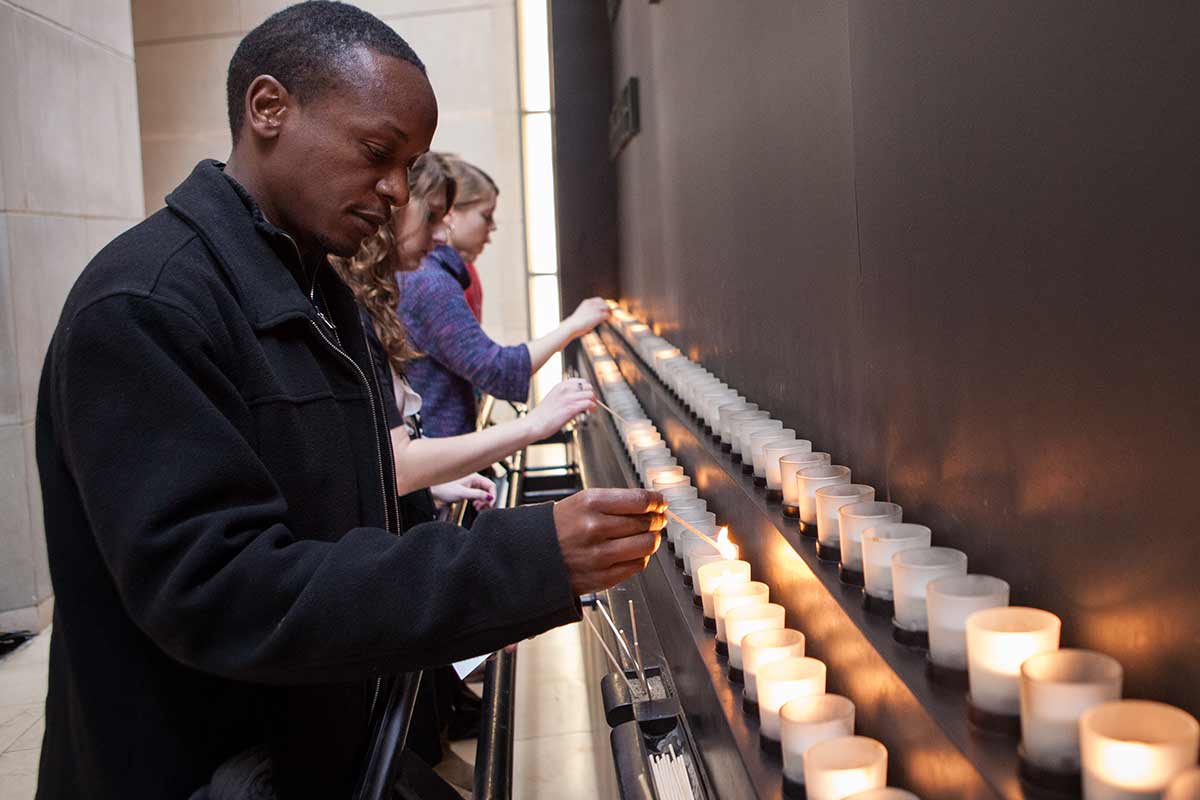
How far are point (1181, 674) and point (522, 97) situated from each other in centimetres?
916

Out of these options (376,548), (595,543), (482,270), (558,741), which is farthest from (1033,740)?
(482,270)

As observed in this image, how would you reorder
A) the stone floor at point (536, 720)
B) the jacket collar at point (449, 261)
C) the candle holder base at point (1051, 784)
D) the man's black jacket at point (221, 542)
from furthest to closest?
the jacket collar at point (449, 261), the stone floor at point (536, 720), the man's black jacket at point (221, 542), the candle holder base at point (1051, 784)

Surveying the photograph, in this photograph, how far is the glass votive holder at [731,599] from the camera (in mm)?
1523

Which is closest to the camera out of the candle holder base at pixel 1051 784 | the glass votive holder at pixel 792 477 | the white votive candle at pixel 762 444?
the candle holder base at pixel 1051 784

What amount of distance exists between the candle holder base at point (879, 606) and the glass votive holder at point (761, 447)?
61 centimetres

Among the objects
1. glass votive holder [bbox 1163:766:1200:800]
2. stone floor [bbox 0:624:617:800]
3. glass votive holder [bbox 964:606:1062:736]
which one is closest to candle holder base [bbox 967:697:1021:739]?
glass votive holder [bbox 964:606:1062:736]

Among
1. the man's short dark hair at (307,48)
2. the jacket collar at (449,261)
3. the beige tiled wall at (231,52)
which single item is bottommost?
the jacket collar at (449,261)

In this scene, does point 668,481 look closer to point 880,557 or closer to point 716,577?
point 716,577

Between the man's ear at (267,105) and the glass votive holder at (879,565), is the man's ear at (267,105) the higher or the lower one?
the higher one

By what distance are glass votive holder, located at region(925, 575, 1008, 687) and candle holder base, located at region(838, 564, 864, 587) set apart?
25 centimetres

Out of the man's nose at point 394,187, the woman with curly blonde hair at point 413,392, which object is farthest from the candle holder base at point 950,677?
the woman with curly blonde hair at point 413,392

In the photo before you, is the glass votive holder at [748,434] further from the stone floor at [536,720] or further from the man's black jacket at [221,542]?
the stone floor at [536,720]

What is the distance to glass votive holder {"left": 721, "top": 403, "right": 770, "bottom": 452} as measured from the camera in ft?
7.02

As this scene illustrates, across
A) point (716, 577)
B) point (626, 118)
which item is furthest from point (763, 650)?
point (626, 118)
